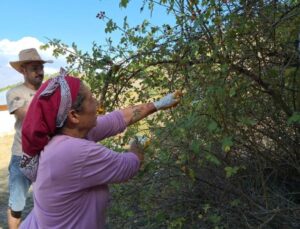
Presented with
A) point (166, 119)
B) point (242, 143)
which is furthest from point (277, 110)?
point (166, 119)

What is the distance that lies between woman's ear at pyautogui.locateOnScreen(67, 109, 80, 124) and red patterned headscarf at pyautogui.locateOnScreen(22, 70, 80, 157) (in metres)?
0.03

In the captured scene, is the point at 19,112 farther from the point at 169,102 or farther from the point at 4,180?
the point at 4,180

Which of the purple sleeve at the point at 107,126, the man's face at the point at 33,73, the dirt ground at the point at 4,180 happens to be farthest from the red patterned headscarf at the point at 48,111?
the dirt ground at the point at 4,180

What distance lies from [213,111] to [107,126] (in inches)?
24.4

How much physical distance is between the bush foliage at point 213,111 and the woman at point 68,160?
0.58 m

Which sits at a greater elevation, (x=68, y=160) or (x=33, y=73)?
(x=33, y=73)

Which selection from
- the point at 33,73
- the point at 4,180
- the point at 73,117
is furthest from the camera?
the point at 4,180

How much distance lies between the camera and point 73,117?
2258 mm

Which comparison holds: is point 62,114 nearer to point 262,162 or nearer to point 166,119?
point 166,119

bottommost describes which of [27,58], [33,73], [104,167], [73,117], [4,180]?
[4,180]

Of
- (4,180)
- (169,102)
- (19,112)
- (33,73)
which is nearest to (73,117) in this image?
(169,102)

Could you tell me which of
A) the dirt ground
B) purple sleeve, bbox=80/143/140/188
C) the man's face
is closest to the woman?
purple sleeve, bbox=80/143/140/188

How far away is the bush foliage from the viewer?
2762 millimetres

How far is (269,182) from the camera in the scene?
3816 mm
